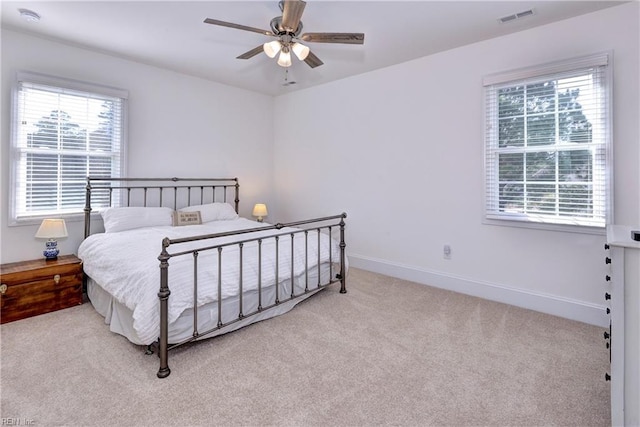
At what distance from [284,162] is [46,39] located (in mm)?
3350

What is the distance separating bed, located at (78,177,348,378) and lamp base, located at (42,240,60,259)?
20cm

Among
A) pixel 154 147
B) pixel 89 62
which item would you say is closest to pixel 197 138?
pixel 154 147

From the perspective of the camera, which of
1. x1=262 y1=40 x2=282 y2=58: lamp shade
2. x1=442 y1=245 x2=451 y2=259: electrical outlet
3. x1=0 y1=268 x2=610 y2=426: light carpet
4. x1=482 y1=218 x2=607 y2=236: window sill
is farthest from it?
x1=442 y1=245 x2=451 y2=259: electrical outlet

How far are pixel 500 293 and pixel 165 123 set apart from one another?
4.65m

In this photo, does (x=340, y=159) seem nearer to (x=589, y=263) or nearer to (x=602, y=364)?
(x=589, y=263)

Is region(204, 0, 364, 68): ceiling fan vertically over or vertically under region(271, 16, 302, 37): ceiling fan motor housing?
under

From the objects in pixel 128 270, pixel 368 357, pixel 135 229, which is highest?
pixel 135 229

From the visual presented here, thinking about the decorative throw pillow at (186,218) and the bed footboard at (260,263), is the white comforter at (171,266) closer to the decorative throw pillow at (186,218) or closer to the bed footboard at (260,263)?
the bed footboard at (260,263)

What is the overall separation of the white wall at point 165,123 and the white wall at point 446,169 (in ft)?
2.18

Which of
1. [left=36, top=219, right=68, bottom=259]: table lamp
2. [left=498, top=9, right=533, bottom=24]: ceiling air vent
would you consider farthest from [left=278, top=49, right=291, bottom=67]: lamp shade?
[left=36, top=219, right=68, bottom=259]: table lamp

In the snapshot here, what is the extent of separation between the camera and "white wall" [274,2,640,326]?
9.29 feet

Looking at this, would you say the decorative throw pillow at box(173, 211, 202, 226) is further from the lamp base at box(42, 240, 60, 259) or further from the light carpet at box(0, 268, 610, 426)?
the light carpet at box(0, 268, 610, 426)

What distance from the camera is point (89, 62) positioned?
3779 millimetres

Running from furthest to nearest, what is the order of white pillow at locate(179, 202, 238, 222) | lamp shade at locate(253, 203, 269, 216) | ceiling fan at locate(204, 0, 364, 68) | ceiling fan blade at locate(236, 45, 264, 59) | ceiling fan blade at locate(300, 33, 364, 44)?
1. lamp shade at locate(253, 203, 269, 216)
2. white pillow at locate(179, 202, 238, 222)
3. ceiling fan blade at locate(236, 45, 264, 59)
4. ceiling fan blade at locate(300, 33, 364, 44)
5. ceiling fan at locate(204, 0, 364, 68)
